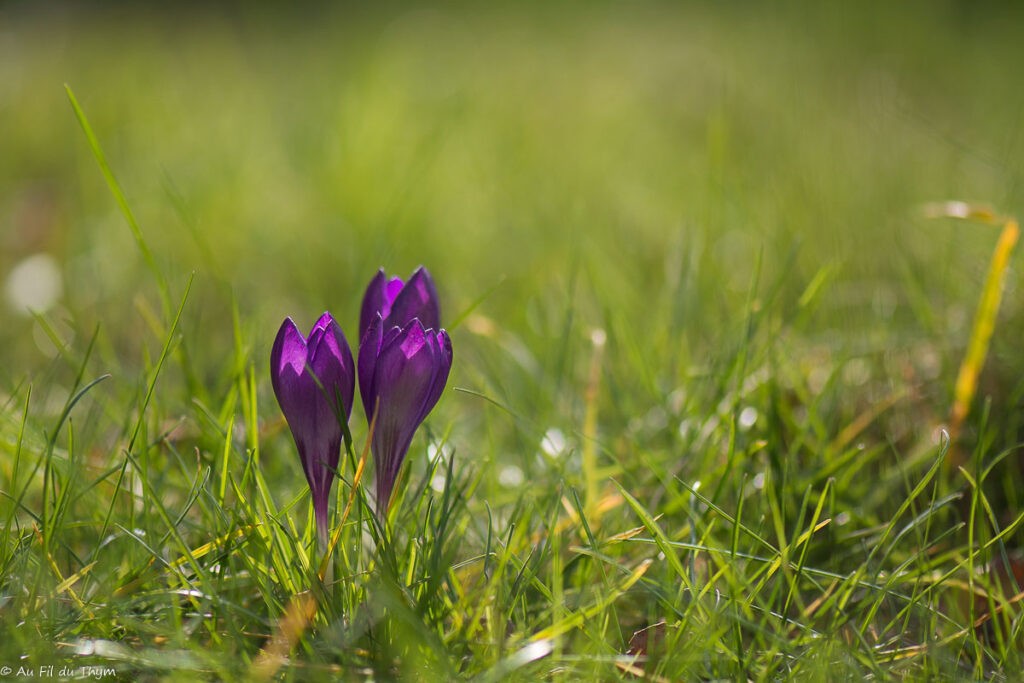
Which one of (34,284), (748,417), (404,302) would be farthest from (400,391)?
(34,284)

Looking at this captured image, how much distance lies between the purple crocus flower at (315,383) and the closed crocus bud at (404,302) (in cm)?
12

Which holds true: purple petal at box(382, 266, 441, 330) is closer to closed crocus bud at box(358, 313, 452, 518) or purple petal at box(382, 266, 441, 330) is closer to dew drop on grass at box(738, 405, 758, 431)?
closed crocus bud at box(358, 313, 452, 518)

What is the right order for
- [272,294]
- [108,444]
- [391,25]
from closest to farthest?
[108,444], [272,294], [391,25]

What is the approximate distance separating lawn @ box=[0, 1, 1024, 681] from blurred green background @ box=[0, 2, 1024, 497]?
2 cm

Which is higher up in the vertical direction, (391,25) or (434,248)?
(391,25)

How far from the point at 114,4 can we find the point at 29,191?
482 cm

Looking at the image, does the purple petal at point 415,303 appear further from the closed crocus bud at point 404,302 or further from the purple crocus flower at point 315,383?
the purple crocus flower at point 315,383

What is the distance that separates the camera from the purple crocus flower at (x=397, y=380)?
3.70ft

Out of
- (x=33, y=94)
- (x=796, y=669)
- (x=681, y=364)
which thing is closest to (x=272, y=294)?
(x=681, y=364)

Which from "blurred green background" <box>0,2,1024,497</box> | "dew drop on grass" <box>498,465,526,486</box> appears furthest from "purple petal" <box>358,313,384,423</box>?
"dew drop on grass" <box>498,465,526,486</box>

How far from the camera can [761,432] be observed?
5.34 ft

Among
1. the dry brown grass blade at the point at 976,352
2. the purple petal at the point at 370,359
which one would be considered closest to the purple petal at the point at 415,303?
the purple petal at the point at 370,359

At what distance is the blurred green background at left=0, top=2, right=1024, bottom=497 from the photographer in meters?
1.90

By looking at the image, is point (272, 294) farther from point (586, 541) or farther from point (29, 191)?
point (586, 541)
